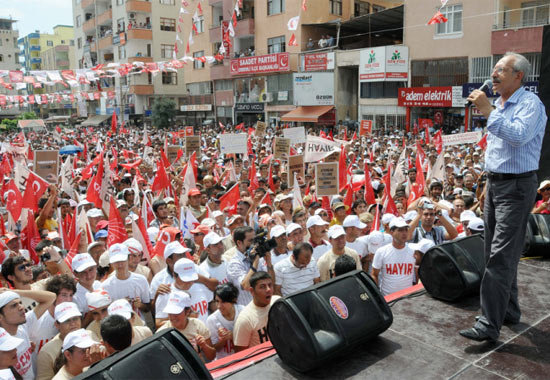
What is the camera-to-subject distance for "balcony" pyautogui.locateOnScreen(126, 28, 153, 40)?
51094 millimetres

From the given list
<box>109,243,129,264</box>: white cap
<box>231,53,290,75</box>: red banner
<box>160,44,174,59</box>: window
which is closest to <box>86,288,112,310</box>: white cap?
<box>109,243,129,264</box>: white cap

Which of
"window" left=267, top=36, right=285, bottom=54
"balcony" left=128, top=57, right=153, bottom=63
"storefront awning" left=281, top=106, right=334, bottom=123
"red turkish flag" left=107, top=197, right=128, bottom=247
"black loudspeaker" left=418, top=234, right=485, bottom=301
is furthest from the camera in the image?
"balcony" left=128, top=57, right=153, bottom=63

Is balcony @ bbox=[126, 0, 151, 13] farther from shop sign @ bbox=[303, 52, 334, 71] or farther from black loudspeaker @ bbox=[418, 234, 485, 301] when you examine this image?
black loudspeaker @ bbox=[418, 234, 485, 301]

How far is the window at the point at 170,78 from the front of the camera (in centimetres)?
5488

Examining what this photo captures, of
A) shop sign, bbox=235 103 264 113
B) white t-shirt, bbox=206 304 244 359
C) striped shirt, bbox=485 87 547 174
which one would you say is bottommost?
white t-shirt, bbox=206 304 244 359

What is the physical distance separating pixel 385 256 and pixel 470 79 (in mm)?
23836

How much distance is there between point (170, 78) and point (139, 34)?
19.8ft

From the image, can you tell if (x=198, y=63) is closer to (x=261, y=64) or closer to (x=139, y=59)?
(x=139, y=59)

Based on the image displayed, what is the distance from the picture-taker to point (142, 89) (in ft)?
175

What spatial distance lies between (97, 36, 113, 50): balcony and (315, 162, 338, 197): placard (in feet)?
178

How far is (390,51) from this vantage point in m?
28.6

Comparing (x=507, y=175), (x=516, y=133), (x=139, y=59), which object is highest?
(x=139, y=59)

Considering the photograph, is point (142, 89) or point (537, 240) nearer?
point (537, 240)

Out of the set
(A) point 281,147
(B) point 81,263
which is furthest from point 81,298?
(A) point 281,147
